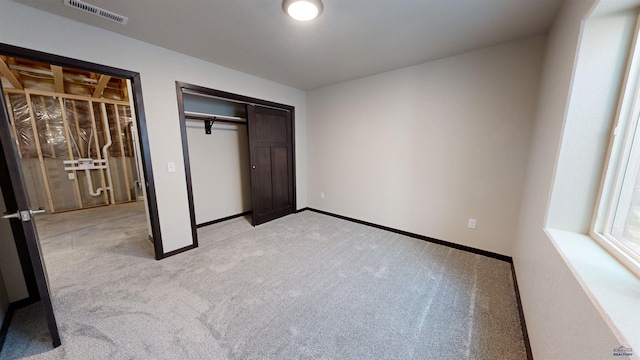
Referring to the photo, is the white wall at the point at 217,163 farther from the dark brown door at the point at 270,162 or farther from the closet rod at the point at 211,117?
the dark brown door at the point at 270,162

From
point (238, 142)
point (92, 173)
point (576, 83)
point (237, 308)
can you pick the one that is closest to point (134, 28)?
point (238, 142)

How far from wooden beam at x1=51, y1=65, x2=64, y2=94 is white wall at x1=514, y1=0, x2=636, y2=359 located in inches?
201

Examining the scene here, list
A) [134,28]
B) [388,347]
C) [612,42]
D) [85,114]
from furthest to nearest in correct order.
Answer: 1. [85,114]
2. [134,28]
3. [388,347]
4. [612,42]

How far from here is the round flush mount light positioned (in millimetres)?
1486

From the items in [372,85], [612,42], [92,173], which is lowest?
[92,173]

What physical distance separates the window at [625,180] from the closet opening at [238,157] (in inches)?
133

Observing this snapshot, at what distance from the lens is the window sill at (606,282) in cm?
63

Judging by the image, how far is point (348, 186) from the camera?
363 cm

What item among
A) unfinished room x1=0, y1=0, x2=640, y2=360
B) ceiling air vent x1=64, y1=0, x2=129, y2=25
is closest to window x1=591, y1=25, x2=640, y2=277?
unfinished room x1=0, y1=0, x2=640, y2=360

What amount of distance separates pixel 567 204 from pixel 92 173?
280 inches

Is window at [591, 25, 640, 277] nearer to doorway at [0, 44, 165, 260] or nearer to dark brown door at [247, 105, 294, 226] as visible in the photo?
dark brown door at [247, 105, 294, 226]

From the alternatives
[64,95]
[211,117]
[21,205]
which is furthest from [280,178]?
[64,95]

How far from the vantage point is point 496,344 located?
138 centimetres

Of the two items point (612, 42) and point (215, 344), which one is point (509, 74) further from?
point (215, 344)
